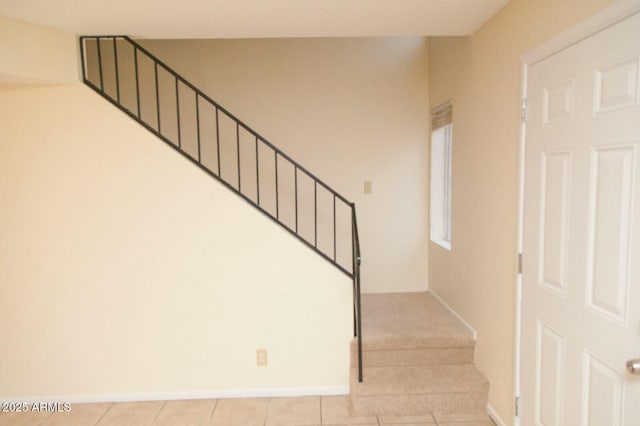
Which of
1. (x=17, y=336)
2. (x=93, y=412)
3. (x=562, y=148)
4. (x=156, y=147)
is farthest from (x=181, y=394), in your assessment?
(x=562, y=148)

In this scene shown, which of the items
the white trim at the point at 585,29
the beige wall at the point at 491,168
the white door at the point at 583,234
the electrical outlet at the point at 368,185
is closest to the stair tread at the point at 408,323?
the beige wall at the point at 491,168

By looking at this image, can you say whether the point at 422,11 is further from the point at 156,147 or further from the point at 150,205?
the point at 150,205

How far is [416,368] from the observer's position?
276 cm

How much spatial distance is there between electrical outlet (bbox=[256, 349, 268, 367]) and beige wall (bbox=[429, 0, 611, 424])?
1.44 metres

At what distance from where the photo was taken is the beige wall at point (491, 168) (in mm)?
2059

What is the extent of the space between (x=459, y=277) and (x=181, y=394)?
2.17 metres

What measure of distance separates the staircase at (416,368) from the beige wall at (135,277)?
24 cm

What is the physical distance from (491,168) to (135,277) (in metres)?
Result: 2.41

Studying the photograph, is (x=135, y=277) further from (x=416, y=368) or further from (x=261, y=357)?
(x=416, y=368)

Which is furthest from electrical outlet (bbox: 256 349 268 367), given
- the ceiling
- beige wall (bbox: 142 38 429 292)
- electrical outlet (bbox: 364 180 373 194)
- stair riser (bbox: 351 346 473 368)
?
the ceiling

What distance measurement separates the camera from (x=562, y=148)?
5.67 feet

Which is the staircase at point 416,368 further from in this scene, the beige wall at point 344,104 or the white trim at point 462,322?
the beige wall at point 344,104

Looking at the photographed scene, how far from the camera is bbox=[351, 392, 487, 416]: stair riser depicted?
2.54 metres

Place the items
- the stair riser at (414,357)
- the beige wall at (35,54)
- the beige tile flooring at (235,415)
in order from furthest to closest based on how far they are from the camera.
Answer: the stair riser at (414,357) < the beige tile flooring at (235,415) < the beige wall at (35,54)
